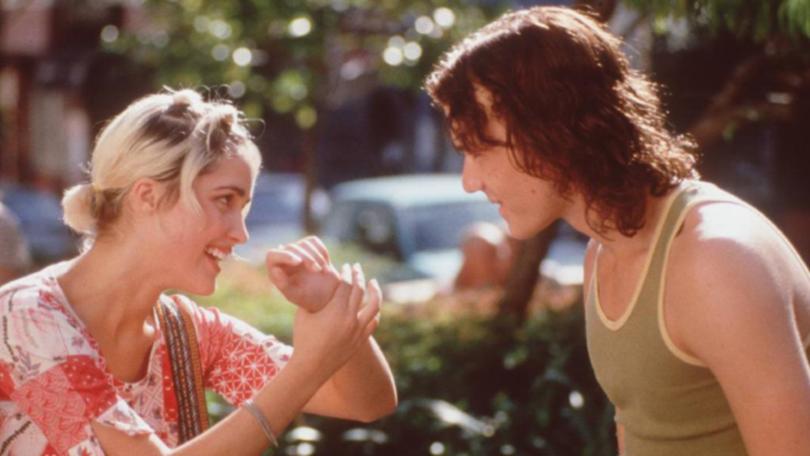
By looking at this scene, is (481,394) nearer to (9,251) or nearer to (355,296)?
(9,251)

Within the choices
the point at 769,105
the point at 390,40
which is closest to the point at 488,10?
the point at 390,40

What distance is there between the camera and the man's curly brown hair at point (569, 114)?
7.39ft

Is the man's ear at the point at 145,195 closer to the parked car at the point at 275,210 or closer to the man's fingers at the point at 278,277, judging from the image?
the man's fingers at the point at 278,277

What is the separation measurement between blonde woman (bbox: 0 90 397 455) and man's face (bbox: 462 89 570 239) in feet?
1.00

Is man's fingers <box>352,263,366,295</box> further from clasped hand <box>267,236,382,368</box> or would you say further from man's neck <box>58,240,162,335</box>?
man's neck <box>58,240,162,335</box>

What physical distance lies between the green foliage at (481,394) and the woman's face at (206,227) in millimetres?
2205

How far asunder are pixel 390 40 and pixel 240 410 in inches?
250

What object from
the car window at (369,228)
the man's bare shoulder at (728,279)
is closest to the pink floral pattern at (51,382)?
the man's bare shoulder at (728,279)

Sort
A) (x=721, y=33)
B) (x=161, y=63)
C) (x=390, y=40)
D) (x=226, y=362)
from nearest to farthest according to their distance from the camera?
1. (x=226, y=362)
2. (x=721, y=33)
3. (x=390, y=40)
4. (x=161, y=63)

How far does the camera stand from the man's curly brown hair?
2.25m

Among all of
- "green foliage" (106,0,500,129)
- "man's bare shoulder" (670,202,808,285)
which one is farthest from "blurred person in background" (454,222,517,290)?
"man's bare shoulder" (670,202,808,285)

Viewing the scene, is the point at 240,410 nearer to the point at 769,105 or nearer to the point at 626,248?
the point at 626,248

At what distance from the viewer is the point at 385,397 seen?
2.70m

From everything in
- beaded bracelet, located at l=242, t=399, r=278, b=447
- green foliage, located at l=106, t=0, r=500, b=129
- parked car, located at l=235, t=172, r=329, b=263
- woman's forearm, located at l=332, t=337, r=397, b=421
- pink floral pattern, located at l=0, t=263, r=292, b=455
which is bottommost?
parked car, located at l=235, t=172, r=329, b=263
